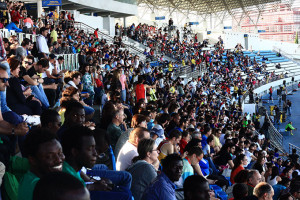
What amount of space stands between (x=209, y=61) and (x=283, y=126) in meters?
8.47

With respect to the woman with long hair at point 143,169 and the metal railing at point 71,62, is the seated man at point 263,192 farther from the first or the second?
the metal railing at point 71,62

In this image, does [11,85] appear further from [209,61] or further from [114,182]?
[209,61]

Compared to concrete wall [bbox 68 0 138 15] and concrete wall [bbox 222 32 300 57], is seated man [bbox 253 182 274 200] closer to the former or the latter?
concrete wall [bbox 68 0 138 15]

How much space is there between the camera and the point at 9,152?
3.14m

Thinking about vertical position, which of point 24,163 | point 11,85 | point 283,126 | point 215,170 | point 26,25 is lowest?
point 283,126

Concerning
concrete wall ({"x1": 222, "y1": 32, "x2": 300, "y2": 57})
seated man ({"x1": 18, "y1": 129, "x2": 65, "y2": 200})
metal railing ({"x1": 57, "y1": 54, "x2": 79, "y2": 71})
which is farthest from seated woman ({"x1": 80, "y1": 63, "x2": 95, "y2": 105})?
concrete wall ({"x1": 222, "y1": 32, "x2": 300, "y2": 57})

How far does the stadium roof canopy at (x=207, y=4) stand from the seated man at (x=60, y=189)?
53.7 meters

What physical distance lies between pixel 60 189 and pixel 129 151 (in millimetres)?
2805

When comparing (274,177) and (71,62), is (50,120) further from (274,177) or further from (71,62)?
(71,62)

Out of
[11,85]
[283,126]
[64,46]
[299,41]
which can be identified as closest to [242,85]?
[283,126]

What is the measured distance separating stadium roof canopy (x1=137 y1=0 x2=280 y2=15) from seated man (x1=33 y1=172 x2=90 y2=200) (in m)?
53.7

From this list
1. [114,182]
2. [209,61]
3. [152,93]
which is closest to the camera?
[114,182]

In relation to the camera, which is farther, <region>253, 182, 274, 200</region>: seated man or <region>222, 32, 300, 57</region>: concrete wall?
<region>222, 32, 300, 57</region>: concrete wall

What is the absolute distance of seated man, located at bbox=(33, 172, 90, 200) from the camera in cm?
166
